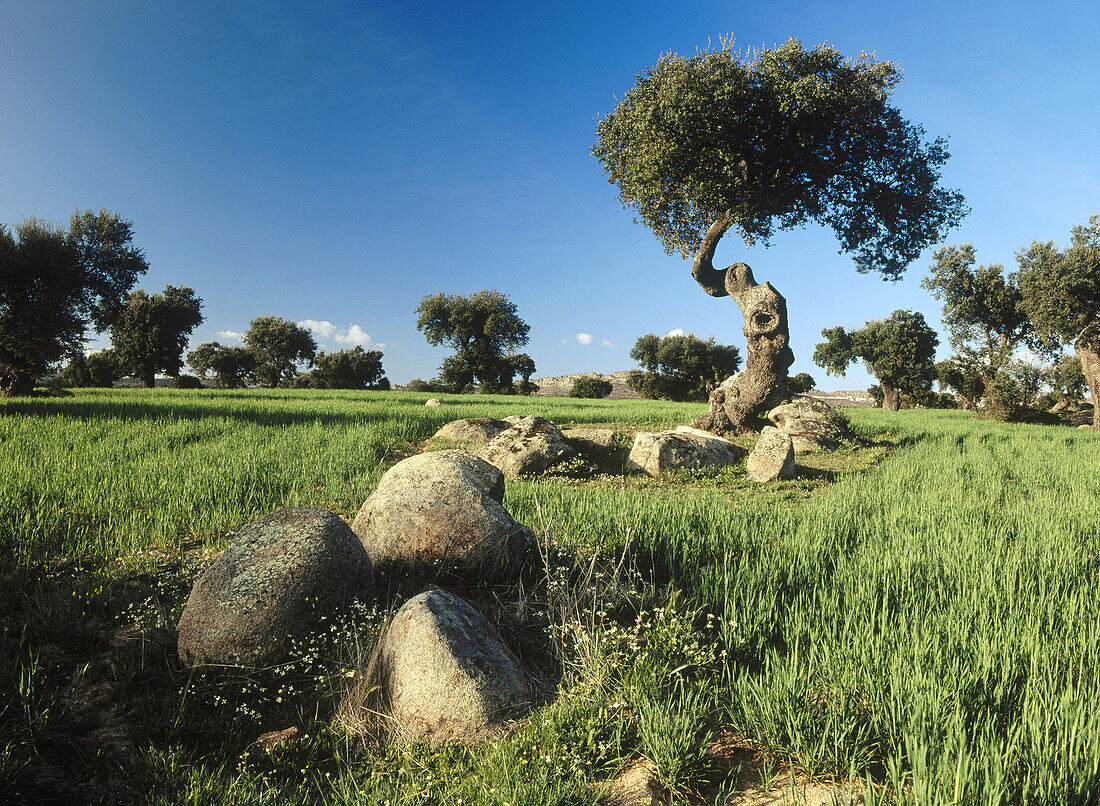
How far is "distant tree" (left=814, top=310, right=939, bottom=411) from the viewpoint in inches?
1905

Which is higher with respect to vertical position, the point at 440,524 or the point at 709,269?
the point at 709,269

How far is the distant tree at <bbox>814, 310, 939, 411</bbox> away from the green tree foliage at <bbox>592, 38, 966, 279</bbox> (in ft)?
114

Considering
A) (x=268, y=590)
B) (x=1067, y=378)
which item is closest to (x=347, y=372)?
(x=268, y=590)

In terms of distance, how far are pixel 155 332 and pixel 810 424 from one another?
6173 cm

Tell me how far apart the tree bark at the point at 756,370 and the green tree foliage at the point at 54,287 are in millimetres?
29436

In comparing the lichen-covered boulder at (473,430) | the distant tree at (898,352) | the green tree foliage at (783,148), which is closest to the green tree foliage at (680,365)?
the distant tree at (898,352)

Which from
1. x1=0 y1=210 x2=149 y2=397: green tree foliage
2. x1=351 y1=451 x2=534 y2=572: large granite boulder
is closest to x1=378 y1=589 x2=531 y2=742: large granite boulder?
x1=351 y1=451 x2=534 y2=572: large granite boulder

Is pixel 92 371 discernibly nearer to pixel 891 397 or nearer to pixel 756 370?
pixel 756 370

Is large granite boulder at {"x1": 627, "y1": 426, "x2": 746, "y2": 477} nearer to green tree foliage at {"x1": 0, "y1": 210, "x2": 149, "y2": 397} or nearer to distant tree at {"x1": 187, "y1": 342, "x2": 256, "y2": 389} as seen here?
green tree foliage at {"x1": 0, "y1": 210, "x2": 149, "y2": 397}

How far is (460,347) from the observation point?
216ft

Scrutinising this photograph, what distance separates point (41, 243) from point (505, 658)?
33.3m

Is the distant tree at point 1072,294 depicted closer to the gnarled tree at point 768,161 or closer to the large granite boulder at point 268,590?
the gnarled tree at point 768,161

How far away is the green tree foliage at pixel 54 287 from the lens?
23.8 metres

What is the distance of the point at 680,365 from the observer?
63.2 m
